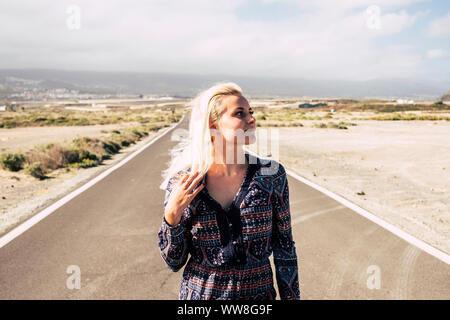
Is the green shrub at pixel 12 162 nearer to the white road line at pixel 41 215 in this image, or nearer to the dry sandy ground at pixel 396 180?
the white road line at pixel 41 215

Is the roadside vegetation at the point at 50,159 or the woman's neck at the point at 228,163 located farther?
the roadside vegetation at the point at 50,159

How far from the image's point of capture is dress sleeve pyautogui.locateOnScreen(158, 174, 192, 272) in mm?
1928

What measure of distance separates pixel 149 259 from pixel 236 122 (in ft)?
12.1

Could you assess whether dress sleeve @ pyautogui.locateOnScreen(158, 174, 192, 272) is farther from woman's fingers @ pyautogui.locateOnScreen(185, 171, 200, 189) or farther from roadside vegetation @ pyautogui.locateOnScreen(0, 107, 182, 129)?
roadside vegetation @ pyautogui.locateOnScreen(0, 107, 182, 129)

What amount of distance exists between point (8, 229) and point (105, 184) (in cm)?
387

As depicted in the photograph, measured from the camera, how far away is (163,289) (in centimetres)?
424

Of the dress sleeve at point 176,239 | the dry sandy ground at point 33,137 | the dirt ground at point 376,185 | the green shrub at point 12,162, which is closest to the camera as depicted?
the dress sleeve at point 176,239

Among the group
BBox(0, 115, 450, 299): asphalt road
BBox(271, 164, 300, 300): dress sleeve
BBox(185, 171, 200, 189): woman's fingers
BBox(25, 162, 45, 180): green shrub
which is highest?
BBox(185, 171, 200, 189): woman's fingers

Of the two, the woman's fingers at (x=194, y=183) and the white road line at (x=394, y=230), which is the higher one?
the woman's fingers at (x=194, y=183)

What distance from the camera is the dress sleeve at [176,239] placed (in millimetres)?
1928

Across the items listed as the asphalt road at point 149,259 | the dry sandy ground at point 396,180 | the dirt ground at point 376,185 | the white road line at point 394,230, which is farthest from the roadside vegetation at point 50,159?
the white road line at point 394,230

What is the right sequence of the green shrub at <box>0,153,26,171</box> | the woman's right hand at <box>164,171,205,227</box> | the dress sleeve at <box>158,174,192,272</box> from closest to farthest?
the woman's right hand at <box>164,171,205,227</box> → the dress sleeve at <box>158,174,192,272</box> → the green shrub at <box>0,153,26,171</box>

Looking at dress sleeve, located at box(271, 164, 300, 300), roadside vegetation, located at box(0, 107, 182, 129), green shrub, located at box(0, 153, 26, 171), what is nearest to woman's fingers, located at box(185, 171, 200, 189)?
dress sleeve, located at box(271, 164, 300, 300)
